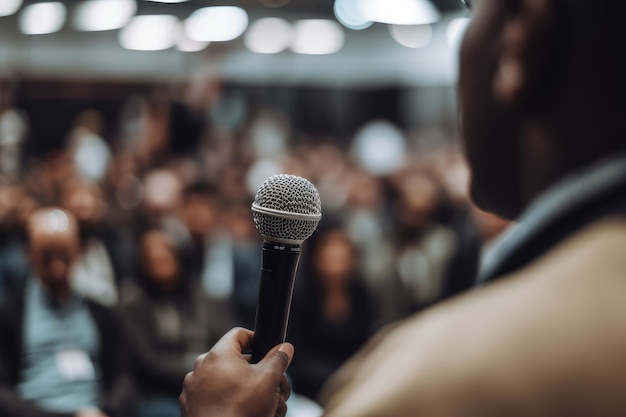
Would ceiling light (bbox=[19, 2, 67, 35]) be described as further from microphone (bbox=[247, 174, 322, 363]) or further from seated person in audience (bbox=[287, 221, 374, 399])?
microphone (bbox=[247, 174, 322, 363])

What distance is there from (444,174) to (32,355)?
4.50 m

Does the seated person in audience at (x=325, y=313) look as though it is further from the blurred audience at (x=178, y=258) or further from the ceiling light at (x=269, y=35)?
the ceiling light at (x=269, y=35)

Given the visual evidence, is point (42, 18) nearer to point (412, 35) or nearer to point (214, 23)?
point (214, 23)

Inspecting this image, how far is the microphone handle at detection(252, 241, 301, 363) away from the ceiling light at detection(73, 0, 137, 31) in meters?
10.7

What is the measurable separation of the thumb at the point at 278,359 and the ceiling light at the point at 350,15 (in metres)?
10.5

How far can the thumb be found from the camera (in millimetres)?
977

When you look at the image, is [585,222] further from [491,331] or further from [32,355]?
[32,355]

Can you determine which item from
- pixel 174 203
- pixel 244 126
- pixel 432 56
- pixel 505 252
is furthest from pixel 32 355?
pixel 432 56

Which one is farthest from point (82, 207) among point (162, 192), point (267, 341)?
point (267, 341)

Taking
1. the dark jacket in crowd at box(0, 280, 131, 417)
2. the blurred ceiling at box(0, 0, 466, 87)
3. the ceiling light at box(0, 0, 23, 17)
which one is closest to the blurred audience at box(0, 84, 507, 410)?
the dark jacket in crowd at box(0, 280, 131, 417)

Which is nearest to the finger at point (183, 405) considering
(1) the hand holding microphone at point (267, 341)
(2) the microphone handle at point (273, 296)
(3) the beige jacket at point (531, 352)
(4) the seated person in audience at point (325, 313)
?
(1) the hand holding microphone at point (267, 341)

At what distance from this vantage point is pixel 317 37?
12.2 metres

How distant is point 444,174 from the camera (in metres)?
6.92

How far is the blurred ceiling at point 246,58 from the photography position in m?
10.6
